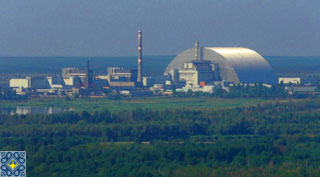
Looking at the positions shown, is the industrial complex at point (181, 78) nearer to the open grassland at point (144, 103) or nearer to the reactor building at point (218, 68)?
the reactor building at point (218, 68)

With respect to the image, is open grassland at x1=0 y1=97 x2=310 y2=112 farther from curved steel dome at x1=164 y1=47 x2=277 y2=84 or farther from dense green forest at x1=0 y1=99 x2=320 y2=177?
curved steel dome at x1=164 y1=47 x2=277 y2=84

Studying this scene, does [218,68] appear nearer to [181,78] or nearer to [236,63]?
[236,63]

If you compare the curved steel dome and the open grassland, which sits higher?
the curved steel dome

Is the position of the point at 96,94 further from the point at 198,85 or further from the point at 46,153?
the point at 46,153

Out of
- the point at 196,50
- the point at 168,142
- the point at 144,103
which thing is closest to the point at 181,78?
the point at 196,50

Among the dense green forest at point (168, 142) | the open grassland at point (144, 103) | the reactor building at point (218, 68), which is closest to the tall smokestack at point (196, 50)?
the reactor building at point (218, 68)

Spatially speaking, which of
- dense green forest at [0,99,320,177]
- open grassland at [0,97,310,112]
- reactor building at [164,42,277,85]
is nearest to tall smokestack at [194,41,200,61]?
reactor building at [164,42,277,85]

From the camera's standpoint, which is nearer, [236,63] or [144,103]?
[144,103]
